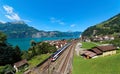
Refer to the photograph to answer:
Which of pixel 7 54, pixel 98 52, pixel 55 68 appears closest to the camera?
pixel 55 68

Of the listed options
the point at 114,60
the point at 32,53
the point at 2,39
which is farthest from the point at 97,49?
the point at 2,39

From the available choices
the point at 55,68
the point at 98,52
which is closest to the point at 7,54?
the point at 55,68

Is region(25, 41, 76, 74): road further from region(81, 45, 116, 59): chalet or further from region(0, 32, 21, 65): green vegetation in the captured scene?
region(0, 32, 21, 65): green vegetation

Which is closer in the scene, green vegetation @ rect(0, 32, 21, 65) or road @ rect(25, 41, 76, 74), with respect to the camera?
road @ rect(25, 41, 76, 74)

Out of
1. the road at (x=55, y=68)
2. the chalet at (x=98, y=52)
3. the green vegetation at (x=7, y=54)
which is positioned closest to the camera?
the road at (x=55, y=68)

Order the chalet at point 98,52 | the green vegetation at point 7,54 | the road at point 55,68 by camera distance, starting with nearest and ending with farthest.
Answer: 1. the road at point 55,68
2. the chalet at point 98,52
3. the green vegetation at point 7,54

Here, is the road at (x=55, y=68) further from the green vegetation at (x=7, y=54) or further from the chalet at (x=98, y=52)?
the green vegetation at (x=7, y=54)

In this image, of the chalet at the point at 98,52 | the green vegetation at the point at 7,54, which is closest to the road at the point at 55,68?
the chalet at the point at 98,52

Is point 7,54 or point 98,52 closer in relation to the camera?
point 98,52

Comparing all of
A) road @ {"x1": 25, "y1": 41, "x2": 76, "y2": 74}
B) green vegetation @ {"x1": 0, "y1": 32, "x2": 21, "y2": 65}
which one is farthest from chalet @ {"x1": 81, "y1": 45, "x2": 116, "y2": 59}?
green vegetation @ {"x1": 0, "y1": 32, "x2": 21, "y2": 65}

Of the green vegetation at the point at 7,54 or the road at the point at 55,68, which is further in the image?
the green vegetation at the point at 7,54

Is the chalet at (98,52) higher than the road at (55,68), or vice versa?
the chalet at (98,52)

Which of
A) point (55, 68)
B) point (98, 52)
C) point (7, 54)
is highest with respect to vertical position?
point (98, 52)

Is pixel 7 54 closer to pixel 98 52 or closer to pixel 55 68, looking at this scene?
pixel 55 68
